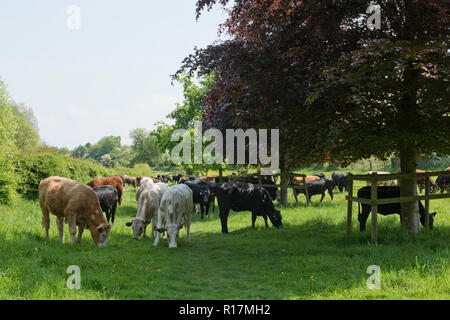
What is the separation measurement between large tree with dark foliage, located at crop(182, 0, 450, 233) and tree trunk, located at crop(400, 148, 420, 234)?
0.12ft

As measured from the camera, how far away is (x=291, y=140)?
9711 mm

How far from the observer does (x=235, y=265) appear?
28.1ft

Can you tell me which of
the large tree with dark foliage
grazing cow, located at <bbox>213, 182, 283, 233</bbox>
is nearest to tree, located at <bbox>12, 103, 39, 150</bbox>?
grazing cow, located at <bbox>213, 182, 283, 233</bbox>

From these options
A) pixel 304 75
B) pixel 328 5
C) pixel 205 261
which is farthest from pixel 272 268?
pixel 328 5

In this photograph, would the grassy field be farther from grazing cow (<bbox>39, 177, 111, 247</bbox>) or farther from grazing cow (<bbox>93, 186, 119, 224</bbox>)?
grazing cow (<bbox>93, 186, 119, 224</bbox>)

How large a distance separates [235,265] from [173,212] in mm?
2799

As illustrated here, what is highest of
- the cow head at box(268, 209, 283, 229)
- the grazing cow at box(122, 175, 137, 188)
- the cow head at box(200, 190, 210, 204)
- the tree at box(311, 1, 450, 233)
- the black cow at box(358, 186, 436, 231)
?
the tree at box(311, 1, 450, 233)

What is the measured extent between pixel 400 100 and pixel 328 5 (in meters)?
3.13

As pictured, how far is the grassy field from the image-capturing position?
20.2ft

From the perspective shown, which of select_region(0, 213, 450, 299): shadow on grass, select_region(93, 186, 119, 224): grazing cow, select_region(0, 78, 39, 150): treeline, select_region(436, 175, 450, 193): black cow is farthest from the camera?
select_region(0, 78, 39, 150): treeline

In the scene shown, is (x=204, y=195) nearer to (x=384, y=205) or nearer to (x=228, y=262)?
(x=384, y=205)

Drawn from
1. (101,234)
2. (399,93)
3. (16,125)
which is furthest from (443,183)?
(16,125)

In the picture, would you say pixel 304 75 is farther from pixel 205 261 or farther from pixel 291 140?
pixel 205 261

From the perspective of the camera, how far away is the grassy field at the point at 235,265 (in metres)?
6.15
